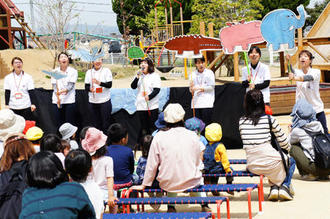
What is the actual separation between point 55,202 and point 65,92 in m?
6.00

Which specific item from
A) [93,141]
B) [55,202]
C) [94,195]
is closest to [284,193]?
[93,141]

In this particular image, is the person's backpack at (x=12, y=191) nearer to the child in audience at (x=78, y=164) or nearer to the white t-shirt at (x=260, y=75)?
the child in audience at (x=78, y=164)

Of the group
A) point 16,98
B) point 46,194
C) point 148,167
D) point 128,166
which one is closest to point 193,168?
point 148,167

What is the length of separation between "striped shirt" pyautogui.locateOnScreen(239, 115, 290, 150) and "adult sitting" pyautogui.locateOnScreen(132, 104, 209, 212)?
95cm

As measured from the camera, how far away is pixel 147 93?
866 cm

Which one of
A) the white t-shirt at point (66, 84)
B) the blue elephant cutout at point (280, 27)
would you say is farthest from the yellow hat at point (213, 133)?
the white t-shirt at point (66, 84)

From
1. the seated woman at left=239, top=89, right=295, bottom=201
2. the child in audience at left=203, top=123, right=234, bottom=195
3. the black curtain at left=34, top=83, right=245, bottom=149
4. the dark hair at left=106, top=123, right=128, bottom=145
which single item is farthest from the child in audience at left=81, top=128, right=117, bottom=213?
the black curtain at left=34, top=83, right=245, bottom=149

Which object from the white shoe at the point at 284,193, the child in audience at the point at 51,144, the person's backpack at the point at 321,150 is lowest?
the white shoe at the point at 284,193

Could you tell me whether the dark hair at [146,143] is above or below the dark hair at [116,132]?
below

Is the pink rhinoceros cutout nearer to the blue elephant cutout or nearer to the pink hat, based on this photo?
the blue elephant cutout

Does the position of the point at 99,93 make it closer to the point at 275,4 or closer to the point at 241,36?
the point at 241,36

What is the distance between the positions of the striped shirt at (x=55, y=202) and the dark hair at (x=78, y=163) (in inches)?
29.2

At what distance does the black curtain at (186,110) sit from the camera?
9398mm

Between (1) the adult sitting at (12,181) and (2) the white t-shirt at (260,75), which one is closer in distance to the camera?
(1) the adult sitting at (12,181)
